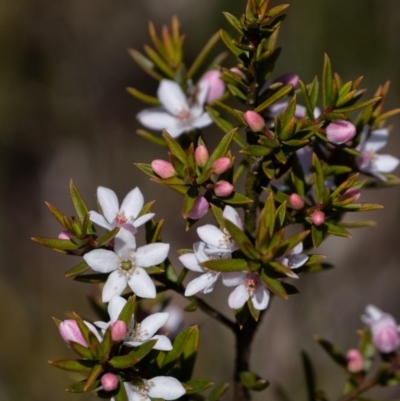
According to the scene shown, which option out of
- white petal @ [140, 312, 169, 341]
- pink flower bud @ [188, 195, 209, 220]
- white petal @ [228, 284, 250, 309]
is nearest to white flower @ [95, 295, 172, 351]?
white petal @ [140, 312, 169, 341]

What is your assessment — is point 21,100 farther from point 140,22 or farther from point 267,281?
point 267,281

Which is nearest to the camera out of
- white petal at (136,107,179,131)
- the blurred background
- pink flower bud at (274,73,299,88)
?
pink flower bud at (274,73,299,88)

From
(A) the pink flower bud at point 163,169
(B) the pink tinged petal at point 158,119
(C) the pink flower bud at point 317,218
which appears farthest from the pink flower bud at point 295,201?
(B) the pink tinged petal at point 158,119

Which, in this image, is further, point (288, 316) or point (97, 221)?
point (288, 316)

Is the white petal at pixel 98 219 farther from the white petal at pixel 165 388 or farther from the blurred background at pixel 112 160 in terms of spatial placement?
the blurred background at pixel 112 160

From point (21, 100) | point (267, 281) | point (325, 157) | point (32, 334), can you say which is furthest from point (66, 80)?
point (267, 281)

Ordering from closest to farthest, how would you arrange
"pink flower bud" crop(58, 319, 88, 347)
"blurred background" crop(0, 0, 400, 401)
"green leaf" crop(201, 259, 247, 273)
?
"green leaf" crop(201, 259, 247, 273) → "pink flower bud" crop(58, 319, 88, 347) → "blurred background" crop(0, 0, 400, 401)

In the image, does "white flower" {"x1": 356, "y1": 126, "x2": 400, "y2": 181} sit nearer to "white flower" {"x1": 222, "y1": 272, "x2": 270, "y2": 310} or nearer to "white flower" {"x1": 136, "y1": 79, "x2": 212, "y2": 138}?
"white flower" {"x1": 136, "y1": 79, "x2": 212, "y2": 138}
